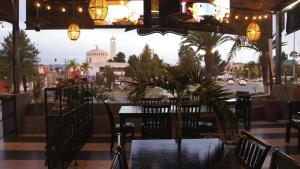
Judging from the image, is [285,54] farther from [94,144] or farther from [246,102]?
[94,144]

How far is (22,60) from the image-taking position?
13.7 meters

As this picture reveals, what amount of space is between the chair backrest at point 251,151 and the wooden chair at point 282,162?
0.31 m

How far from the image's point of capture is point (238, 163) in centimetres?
305

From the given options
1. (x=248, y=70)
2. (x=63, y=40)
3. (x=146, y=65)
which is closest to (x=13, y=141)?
(x=63, y=40)

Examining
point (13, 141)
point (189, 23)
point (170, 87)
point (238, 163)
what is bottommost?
point (13, 141)

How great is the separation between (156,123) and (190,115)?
59cm

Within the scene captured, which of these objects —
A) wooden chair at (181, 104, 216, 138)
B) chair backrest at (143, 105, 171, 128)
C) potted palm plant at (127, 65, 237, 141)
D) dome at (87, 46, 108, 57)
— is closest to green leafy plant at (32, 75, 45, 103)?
dome at (87, 46, 108, 57)

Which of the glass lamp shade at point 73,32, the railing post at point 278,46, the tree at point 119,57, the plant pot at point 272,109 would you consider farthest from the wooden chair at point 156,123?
the railing post at point 278,46

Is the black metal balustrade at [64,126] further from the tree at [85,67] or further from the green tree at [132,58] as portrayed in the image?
the green tree at [132,58]

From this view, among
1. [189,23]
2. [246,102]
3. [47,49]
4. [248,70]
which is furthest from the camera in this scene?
[248,70]

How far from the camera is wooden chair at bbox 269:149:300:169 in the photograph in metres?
2.10

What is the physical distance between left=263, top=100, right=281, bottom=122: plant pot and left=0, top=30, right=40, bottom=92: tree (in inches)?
243

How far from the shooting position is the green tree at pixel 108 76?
10.3 m

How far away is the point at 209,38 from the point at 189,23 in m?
2.35
